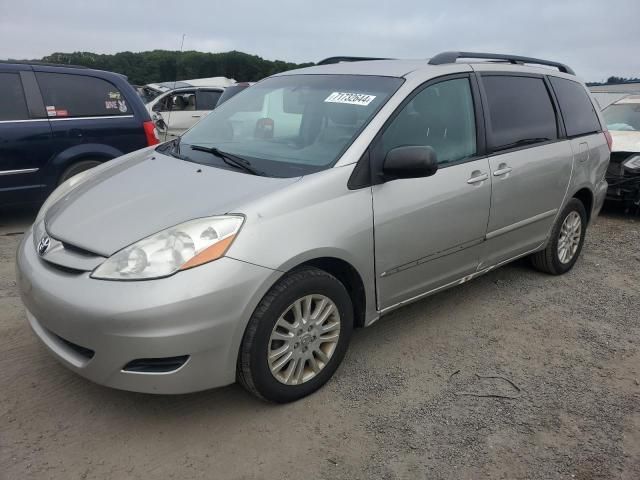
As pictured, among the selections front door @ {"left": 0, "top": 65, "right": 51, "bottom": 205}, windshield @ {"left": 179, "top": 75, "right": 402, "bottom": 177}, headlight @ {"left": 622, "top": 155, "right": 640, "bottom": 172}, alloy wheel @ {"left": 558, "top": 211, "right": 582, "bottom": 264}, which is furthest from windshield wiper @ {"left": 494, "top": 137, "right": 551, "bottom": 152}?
front door @ {"left": 0, "top": 65, "right": 51, "bottom": 205}

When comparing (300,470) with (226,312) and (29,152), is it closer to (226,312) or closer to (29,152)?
(226,312)

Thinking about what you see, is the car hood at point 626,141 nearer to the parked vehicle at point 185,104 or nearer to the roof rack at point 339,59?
the roof rack at point 339,59

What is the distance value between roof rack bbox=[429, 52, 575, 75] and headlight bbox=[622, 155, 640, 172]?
253cm

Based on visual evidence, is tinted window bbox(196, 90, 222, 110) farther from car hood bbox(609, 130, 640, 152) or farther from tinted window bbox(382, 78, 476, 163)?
tinted window bbox(382, 78, 476, 163)

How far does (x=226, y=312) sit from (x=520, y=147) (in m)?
2.53

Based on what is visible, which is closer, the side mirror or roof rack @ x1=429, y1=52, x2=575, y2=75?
the side mirror

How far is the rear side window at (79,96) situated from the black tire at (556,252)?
4562 mm

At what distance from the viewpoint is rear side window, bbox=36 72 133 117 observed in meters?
5.58

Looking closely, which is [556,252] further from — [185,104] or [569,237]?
[185,104]

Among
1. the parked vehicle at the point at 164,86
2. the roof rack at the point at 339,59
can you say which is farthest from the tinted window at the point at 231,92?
the parked vehicle at the point at 164,86

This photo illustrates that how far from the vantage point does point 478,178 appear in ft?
11.1

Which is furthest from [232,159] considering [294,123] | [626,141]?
[626,141]

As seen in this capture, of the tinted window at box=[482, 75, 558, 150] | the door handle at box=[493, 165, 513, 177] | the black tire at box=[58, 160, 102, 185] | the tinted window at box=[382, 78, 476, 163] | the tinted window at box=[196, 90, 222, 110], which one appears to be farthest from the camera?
the tinted window at box=[196, 90, 222, 110]

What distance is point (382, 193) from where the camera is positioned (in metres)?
2.88
